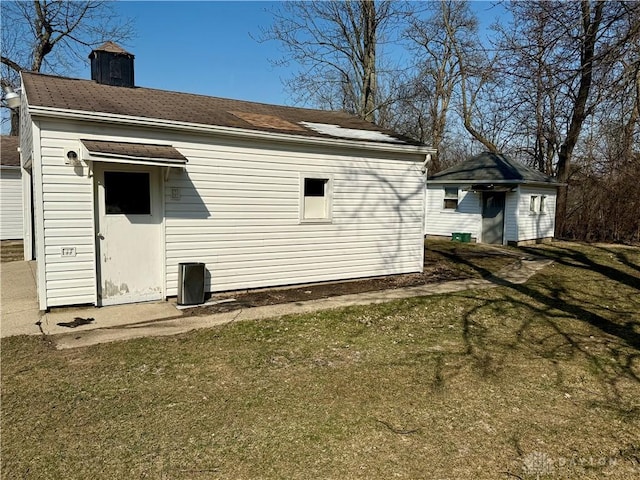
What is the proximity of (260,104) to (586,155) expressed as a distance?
17.9 meters

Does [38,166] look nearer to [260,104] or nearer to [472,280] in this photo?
[260,104]

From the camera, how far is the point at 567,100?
8.25 m

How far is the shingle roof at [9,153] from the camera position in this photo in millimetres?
15542

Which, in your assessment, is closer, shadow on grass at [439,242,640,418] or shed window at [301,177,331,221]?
shadow on grass at [439,242,640,418]

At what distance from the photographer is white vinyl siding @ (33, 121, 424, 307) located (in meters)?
6.52

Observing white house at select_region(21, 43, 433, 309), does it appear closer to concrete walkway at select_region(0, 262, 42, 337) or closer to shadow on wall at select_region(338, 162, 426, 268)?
shadow on wall at select_region(338, 162, 426, 268)

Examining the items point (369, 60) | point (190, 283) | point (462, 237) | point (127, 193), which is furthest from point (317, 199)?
point (369, 60)

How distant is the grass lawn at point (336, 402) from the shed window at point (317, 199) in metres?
2.79

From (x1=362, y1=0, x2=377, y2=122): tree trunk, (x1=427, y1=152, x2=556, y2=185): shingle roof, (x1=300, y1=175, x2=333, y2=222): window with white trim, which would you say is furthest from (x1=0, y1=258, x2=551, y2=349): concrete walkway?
(x1=362, y1=0, x2=377, y2=122): tree trunk

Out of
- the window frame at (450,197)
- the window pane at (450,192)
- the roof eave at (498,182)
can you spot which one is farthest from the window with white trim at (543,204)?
the window pane at (450,192)

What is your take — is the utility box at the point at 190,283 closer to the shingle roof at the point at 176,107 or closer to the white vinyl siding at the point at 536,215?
the shingle roof at the point at 176,107

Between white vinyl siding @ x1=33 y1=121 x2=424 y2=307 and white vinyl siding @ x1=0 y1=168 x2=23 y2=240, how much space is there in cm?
1156

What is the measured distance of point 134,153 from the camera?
257 inches

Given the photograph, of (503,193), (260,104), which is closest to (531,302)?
(260,104)
